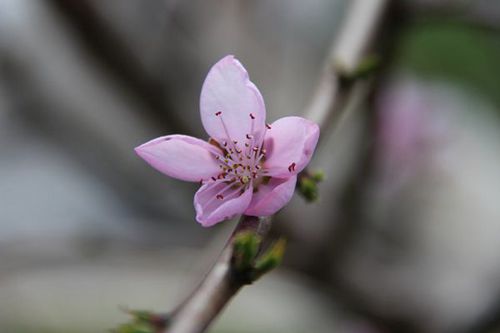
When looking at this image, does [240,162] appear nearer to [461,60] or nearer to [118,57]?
[118,57]

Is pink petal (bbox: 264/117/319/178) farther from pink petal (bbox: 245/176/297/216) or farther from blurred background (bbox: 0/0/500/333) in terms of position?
blurred background (bbox: 0/0/500/333)

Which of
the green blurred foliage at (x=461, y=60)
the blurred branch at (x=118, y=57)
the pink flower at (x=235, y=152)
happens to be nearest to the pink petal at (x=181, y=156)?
the pink flower at (x=235, y=152)

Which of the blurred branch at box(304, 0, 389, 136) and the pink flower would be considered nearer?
the pink flower

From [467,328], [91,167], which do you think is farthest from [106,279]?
[467,328]

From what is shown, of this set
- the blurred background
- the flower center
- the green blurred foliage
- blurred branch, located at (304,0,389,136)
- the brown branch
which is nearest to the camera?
the brown branch

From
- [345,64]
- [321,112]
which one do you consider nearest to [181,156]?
[321,112]

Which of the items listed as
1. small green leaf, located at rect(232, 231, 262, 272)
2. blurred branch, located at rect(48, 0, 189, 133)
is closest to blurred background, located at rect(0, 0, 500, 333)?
blurred branch, located at rect(48, 0, 189, 133)

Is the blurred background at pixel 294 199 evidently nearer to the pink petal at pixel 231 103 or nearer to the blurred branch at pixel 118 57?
the blurred branch at pixel 118 57
